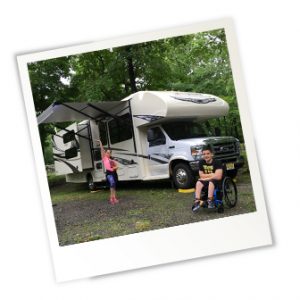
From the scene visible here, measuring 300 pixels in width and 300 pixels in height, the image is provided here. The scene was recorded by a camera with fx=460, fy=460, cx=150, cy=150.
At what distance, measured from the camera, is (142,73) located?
6.78 m

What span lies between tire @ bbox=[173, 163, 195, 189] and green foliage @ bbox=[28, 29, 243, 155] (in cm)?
80

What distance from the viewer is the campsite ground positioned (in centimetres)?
610

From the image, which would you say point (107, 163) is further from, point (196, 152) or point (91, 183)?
point (196, 152)

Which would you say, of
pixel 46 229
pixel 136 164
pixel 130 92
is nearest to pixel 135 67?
pixel 130 92

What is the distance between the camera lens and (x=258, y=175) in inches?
240

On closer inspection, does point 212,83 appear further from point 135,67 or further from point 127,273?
Result: point 127,273

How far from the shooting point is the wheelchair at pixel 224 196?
20.7 feet

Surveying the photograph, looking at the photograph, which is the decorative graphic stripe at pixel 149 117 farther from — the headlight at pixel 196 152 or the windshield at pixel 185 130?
the headlight at pixel 196 152

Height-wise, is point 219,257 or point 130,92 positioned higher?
point 130,92

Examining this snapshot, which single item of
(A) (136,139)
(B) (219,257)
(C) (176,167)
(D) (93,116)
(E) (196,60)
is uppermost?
(E) (196,60)

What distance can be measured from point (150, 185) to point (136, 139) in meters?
0.79

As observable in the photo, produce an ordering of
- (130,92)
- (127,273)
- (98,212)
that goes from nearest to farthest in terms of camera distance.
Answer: (127,273)
(98,212)
(130,92)

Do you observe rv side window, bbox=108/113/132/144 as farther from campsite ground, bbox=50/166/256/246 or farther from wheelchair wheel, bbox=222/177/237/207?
wheelchair wheel, bbox=222/177/237/207

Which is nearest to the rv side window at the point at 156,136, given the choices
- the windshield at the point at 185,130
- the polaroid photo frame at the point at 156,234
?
the windshield at the point at 185,130
